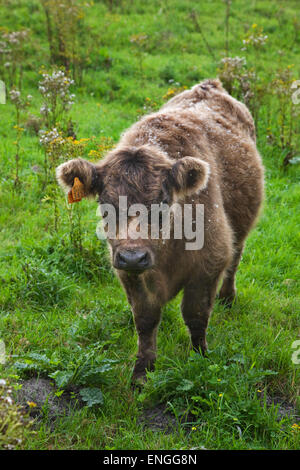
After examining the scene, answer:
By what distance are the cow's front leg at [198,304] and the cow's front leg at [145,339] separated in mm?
243

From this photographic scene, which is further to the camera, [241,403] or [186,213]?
[186,213]

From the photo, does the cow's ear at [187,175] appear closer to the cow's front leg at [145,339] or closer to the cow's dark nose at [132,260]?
the cow's dark nose at [132,260]

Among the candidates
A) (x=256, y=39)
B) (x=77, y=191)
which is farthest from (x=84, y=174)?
(x=256, y=39)

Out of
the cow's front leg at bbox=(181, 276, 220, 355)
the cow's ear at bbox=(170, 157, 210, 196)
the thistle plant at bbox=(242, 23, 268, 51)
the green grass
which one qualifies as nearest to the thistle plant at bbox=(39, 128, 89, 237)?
the green grass

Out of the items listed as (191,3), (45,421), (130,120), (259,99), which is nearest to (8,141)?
(130,120)

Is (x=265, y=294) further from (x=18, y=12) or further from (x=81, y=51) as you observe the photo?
(x=18, y=12)

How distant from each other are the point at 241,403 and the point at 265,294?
2.04 metres

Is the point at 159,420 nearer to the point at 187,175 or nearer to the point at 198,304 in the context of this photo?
the point at 198,304

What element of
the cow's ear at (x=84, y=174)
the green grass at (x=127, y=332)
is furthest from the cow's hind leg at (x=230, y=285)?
the cow's ear at (x=84, y=174)

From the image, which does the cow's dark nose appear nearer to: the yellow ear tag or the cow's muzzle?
Answer: the cow's muzzle

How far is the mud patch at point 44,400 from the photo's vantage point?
11.2 ft

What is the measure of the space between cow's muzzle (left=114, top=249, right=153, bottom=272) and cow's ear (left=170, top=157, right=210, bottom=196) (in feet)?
2.01

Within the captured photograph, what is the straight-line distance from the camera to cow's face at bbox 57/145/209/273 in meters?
3.24

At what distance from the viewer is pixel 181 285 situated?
4.04m
